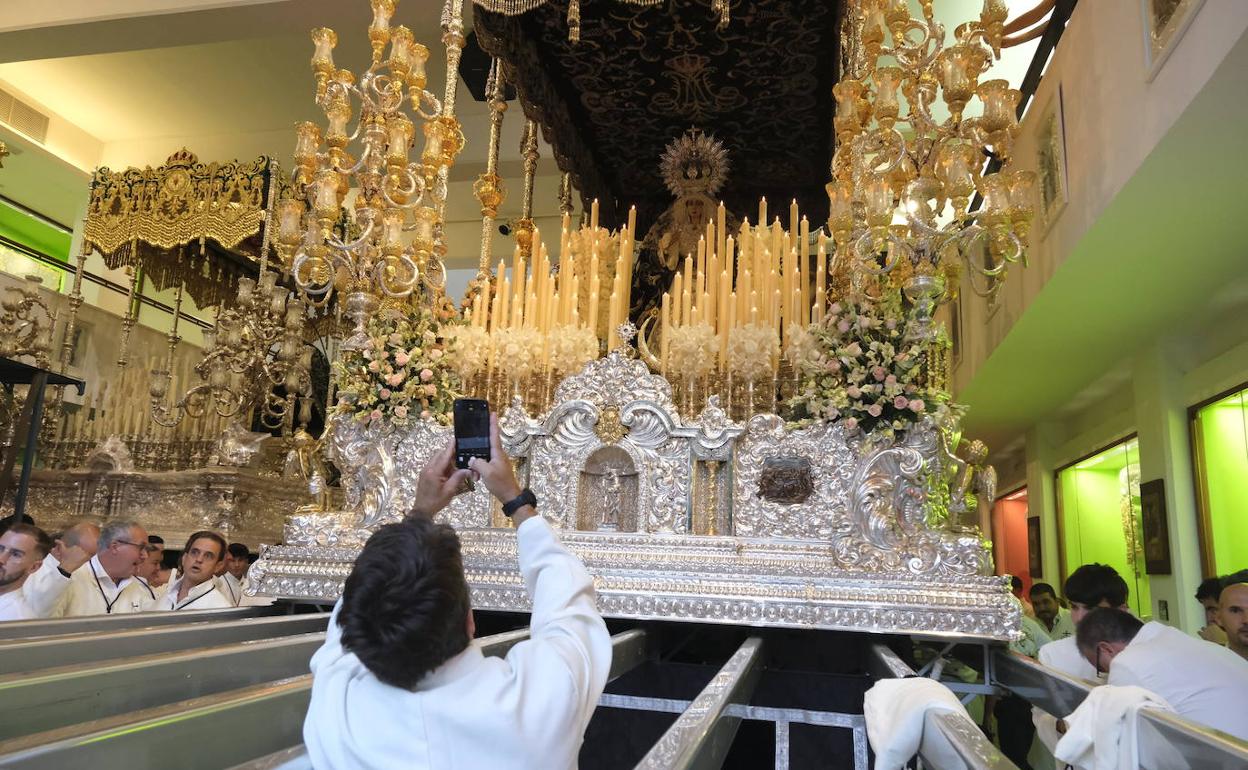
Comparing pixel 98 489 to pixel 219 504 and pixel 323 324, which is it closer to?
pixel 219 504

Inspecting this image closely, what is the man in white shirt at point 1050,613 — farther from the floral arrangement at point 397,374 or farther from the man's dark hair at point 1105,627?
the floral arrangement at point 397,374

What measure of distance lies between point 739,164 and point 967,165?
11.2 ft

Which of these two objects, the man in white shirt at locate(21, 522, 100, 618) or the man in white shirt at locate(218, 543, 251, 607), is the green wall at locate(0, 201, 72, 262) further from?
the man in white shirt at locate(21, 522, 100, 618)

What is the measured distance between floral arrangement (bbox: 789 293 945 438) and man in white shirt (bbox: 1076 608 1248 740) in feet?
4.78

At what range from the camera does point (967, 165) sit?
405 centimetres

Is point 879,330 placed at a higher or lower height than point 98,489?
higher

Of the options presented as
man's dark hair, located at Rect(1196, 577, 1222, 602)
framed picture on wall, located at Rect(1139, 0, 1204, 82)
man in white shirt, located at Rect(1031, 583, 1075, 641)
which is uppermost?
framed picture on wall, located at Rect(1139, 0, 1204, 82)

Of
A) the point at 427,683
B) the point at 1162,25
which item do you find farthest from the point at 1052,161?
the point at 427,683

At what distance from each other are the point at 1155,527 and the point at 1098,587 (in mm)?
3900

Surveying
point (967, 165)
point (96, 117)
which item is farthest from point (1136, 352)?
point (96, 117)

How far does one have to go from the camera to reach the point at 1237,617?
376cm

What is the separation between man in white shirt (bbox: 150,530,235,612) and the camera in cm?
459

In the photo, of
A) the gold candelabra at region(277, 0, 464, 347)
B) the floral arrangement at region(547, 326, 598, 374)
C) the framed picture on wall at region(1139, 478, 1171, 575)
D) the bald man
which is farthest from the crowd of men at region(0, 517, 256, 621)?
the framed picture on wall at region(1139, 478, 1171, 575)

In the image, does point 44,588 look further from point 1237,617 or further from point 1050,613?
point 1050,613
